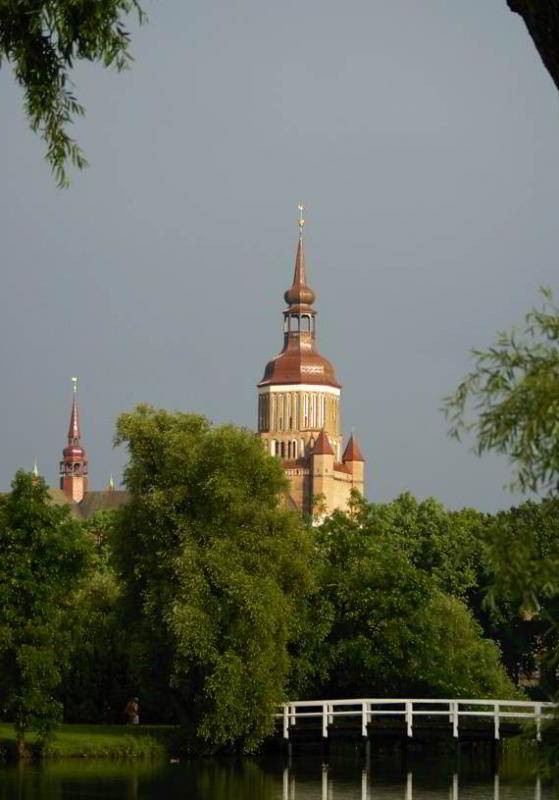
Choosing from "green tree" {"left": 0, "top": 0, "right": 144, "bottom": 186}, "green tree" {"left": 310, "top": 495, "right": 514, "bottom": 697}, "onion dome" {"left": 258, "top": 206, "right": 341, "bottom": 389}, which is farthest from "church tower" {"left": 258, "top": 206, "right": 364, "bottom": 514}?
"green tree" {"left": 0, "top": 0, "right": 144, "bottom": 186}

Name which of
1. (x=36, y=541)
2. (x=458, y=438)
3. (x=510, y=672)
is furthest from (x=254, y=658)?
(x=510, y=672)

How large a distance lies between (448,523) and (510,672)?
13.4 meters

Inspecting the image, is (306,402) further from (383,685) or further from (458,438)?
(458,438)

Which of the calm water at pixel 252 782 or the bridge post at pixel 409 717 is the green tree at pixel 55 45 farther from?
the bridge post at pixel 409 717

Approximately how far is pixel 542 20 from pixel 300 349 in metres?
180

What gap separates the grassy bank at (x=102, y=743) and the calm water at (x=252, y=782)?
97cm

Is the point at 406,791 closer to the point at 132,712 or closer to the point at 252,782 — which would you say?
the point at 252,782

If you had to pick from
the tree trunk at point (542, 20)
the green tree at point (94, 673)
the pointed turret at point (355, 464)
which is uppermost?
the pointed turret at point (355, 464)

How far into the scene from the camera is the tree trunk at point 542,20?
A: 9.70 metres

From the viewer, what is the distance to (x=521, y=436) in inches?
489

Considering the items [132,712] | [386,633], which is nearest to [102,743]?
[132,712]

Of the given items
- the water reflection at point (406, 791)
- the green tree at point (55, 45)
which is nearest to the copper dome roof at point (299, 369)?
the water reflection at point (406, 791)

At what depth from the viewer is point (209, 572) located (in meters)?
43.8

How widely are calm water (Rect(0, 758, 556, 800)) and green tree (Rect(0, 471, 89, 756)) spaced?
4.85 ft
